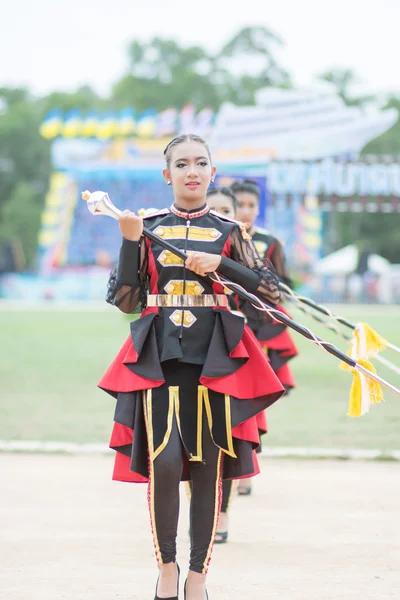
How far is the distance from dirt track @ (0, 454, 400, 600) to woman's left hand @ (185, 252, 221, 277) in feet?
4.63

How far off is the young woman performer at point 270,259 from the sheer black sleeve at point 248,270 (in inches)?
86.1

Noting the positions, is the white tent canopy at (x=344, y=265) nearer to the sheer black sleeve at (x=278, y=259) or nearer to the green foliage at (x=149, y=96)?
the green foliage at (x=149, y=96)

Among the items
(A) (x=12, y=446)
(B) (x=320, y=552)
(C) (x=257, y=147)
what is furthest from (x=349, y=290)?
(B) (x=320, y=552)

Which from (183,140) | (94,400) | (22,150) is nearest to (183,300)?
(183,140)

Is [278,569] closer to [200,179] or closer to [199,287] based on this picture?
[199,287]

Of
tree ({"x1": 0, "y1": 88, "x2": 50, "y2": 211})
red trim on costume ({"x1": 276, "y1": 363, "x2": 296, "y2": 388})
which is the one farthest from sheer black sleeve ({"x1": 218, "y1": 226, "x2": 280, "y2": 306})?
tree ({"x1": 0, "y1": 88, "x2": 50, "y2": 211})

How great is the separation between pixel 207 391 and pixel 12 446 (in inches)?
179

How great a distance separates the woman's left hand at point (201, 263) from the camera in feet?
12.8

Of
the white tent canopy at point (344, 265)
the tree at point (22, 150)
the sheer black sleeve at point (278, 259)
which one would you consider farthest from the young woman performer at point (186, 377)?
the tree at point (22, 150)

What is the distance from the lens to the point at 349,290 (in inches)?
1686

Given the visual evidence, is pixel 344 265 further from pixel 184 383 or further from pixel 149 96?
pixel 184 383

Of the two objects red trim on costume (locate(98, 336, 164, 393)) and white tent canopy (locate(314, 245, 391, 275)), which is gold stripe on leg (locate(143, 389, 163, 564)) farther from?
white tent canopy (locate(314, 245, 391, 275))

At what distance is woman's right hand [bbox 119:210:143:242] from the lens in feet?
12.7

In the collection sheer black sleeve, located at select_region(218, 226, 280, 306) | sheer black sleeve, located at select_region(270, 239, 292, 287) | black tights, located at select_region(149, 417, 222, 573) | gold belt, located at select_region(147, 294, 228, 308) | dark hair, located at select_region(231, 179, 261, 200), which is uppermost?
dark hair, located at select_region(231, 179, 261, 200)
